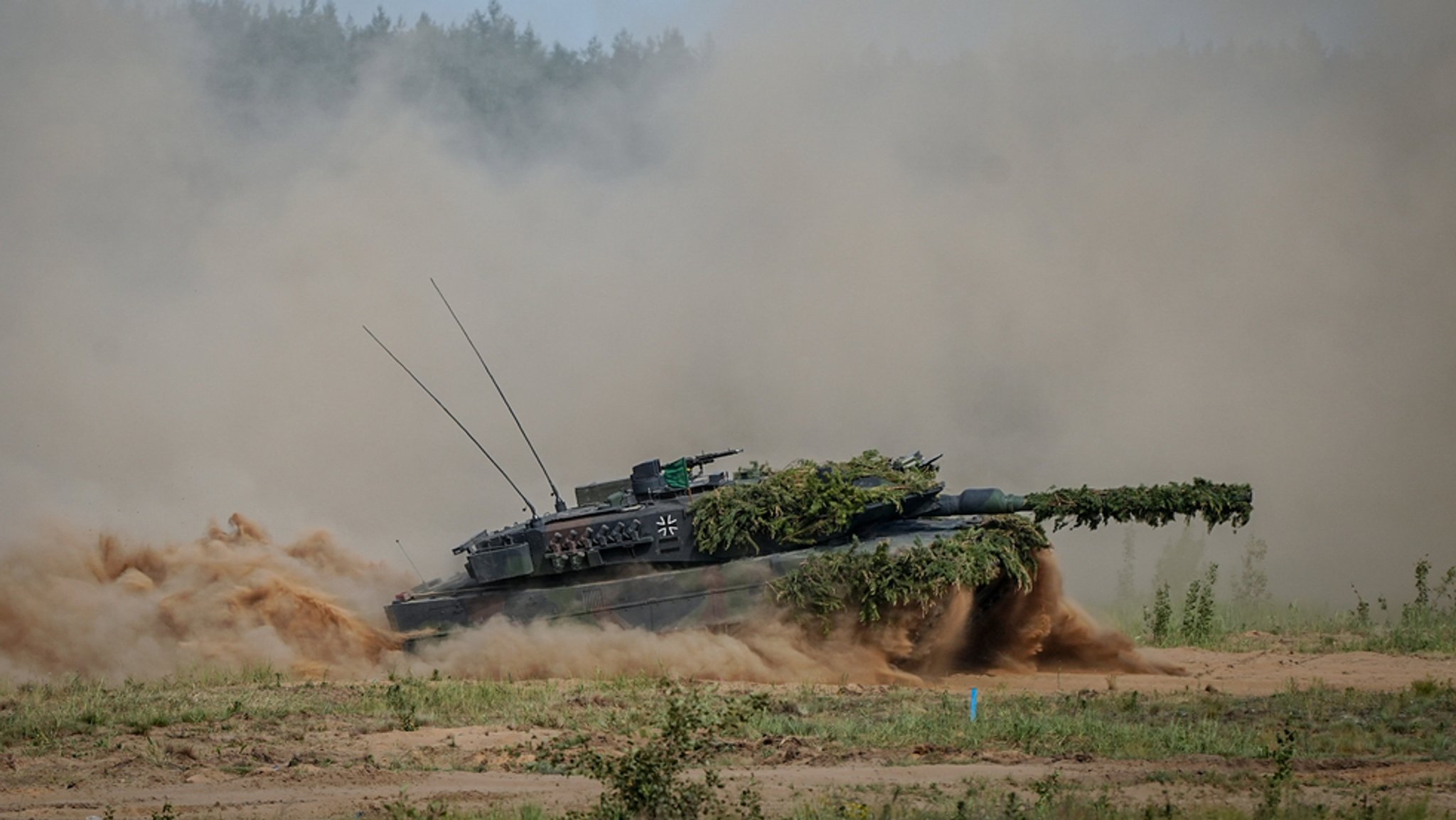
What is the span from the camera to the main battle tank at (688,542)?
20.8 meters

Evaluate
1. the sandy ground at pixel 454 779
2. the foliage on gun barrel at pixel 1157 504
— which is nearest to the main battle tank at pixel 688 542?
the foliage on gun barrel at pixel 1157 504

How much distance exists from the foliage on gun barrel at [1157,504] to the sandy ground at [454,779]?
6.81m

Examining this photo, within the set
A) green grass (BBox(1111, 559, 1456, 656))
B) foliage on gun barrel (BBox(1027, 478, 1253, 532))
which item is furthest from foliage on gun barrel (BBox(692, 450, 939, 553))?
green grass (BBox(1111, 559, 1456, 656))

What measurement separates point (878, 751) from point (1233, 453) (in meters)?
26.9

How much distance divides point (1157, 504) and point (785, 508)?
163 inches

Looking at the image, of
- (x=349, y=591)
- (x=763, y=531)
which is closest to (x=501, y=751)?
(x=763, y=531)

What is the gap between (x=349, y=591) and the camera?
80.3 ft

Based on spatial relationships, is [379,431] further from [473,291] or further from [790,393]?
[790,393]

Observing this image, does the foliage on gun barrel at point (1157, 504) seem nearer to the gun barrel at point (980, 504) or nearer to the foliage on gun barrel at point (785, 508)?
the gun barrel at point (980, 504)

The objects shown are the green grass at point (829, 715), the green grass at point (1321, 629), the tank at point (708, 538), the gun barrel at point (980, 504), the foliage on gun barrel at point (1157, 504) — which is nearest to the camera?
the green grass at point (829, 715)

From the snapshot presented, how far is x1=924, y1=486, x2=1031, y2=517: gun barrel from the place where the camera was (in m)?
21.1

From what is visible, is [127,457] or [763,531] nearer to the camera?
[763,531]

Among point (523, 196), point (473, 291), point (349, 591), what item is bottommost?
point (349, 591)

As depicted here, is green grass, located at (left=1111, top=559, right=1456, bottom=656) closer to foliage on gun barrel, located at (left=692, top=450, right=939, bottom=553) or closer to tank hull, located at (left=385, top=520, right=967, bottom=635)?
tank hull, located at (left=385, top=520, right=967, bottom=635)
